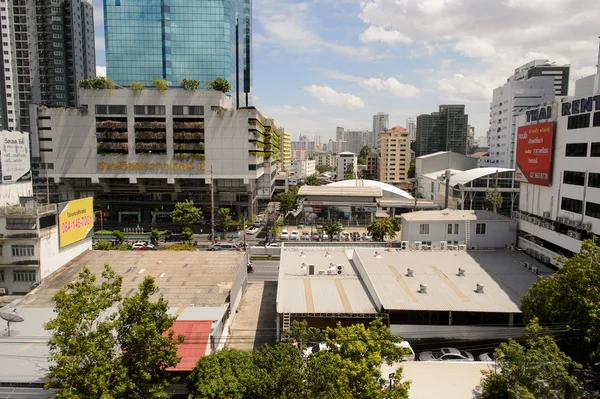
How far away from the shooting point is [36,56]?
323 feet

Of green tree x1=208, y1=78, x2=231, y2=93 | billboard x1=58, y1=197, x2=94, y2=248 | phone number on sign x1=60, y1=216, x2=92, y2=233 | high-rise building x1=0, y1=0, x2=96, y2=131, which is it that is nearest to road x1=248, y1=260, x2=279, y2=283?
billboard x1=58, y1=197, x2=94, y2=248

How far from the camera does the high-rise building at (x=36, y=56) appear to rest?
95.9 metres

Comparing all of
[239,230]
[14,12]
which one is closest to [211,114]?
[239,230]

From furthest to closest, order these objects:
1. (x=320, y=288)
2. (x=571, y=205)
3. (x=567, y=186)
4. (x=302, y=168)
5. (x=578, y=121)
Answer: (x=302, y=168)
(x=567, y=186)
(x=571, y=205)
(x=578, y=121)
(x=320, y=288)

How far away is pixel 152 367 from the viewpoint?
16.0 m

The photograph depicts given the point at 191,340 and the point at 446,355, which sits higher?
the point at 191,340

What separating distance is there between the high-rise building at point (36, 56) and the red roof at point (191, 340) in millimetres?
92190

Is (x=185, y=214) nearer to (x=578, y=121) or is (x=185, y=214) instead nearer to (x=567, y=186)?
(x=567, y=186)

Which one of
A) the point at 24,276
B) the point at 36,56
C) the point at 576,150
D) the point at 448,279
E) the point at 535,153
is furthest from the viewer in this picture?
the point at 36,56

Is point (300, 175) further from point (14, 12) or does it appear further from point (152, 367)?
point (152, 367)

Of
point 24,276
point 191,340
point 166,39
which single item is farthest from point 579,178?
point 166,39

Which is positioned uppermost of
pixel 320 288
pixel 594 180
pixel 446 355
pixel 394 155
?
pixel 394 155

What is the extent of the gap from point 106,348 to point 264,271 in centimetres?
3107

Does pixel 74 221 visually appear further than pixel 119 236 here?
No
